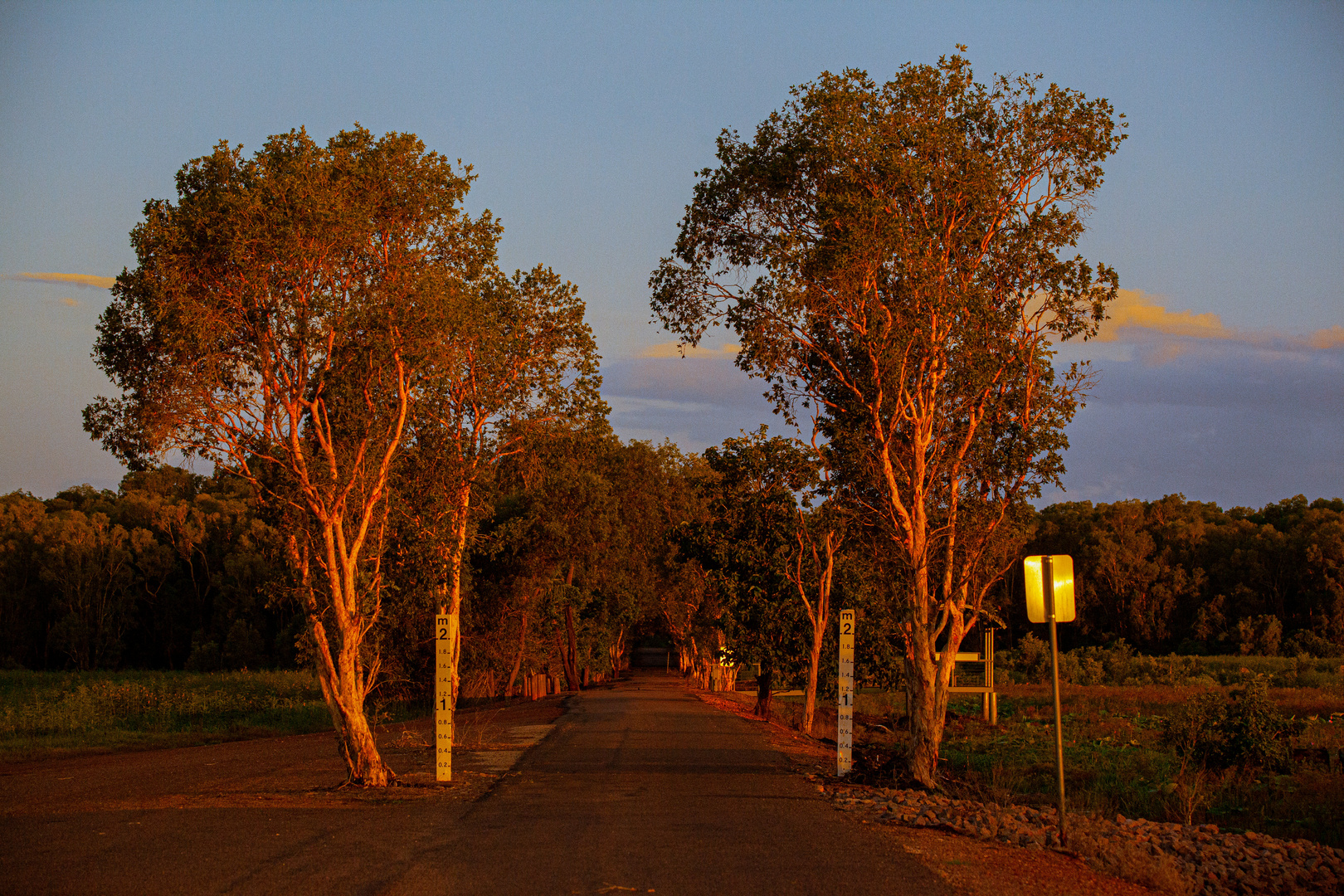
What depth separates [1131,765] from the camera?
24.3m

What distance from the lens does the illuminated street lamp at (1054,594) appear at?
11234 millimetres

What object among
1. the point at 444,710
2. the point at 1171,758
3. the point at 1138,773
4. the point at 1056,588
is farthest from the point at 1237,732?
the point at 444,710

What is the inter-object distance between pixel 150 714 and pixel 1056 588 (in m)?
30.9

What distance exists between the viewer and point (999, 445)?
1856 centimetres

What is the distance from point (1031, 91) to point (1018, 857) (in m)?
12.4

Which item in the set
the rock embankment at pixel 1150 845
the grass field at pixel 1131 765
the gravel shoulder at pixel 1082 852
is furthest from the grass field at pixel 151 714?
the gravel shoulder at pixel 1082 852

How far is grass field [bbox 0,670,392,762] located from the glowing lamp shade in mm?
21734

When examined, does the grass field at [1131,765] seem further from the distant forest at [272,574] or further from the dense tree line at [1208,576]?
the dense tree line at [1208,576]

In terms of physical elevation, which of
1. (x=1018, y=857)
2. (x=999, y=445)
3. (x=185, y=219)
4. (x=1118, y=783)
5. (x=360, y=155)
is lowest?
(x=1118, y=783)

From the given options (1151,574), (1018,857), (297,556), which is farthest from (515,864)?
(1151,574)

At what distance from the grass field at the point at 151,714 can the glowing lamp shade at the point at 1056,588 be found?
856 inches

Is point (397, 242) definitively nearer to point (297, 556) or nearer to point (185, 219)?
point (185, 219)

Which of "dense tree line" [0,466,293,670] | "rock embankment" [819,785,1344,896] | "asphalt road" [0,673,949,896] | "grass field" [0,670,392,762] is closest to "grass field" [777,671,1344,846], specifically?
"rock embankment" [819,785,1344,896]

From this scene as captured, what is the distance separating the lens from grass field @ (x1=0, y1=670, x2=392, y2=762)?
2686cm
